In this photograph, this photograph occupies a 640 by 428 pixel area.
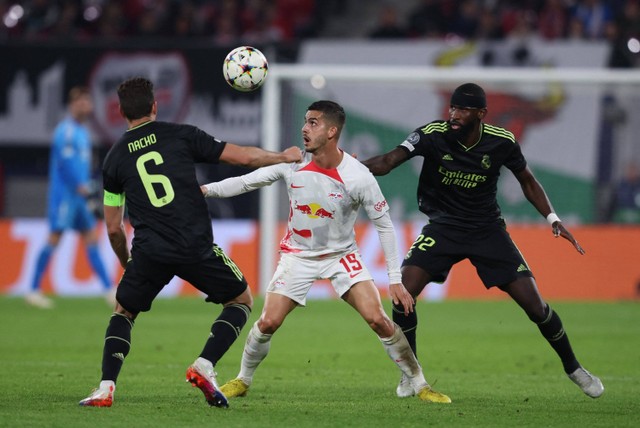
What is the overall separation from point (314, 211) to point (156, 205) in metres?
1.14

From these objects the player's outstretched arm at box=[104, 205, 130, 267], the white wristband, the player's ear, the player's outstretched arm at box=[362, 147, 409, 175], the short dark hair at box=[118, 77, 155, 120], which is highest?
the short dark hair at box=[118, 77, 155, 120]

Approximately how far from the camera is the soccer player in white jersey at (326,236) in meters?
7.97

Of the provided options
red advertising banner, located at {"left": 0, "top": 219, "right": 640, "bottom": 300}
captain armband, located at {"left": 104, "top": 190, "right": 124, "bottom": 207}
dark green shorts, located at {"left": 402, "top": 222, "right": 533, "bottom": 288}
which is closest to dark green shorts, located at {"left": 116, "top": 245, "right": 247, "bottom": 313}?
captain armband, located at {"left": 104, "top": 190, "right": 124, "bottom": 207}

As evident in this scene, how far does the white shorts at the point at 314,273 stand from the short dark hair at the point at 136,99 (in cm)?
152

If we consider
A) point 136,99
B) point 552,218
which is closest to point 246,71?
point 136,99

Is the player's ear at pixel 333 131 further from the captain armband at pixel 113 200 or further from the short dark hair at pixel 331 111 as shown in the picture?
the captain armband at pixel 113 200

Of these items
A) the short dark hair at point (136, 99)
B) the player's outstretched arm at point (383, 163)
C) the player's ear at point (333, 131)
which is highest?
the short dark hair at point (136, 99)

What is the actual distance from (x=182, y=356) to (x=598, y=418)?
182 inches

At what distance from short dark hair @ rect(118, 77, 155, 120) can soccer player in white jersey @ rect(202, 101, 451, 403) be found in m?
0.73

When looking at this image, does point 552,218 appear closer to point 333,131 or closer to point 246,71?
point 333,131

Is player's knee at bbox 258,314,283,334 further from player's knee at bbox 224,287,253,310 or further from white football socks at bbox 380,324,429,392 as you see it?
white football socks at bbox 380,324,429,392

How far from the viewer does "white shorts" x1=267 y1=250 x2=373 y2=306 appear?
811 centimetres

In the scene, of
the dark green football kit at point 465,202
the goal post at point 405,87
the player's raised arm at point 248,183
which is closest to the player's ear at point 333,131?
the player's raised arm at point 248,183

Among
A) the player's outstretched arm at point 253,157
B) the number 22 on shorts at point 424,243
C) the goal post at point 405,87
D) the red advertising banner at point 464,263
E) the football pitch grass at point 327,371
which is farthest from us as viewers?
the red advertising banner at point 464,263
